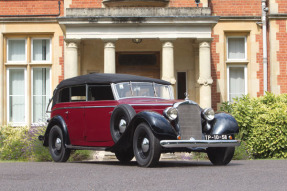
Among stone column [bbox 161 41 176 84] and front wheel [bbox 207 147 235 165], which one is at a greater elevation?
stone column [bbox 161 41 176 84]

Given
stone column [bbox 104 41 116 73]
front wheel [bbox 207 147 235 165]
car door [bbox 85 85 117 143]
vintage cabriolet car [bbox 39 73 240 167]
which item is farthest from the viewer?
stone column [bbox 104 41 116 73]

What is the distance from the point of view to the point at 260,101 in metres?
15.6

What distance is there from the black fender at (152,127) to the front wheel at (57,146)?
2.14 metres

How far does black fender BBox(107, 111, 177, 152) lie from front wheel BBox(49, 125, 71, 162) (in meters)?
2.14

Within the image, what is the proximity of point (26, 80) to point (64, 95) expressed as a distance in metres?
8.44

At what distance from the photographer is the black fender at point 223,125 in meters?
10.0

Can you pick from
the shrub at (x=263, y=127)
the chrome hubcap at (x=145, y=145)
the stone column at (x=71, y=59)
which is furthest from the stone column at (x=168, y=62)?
the chrome hubcap at (x=145, y=145)

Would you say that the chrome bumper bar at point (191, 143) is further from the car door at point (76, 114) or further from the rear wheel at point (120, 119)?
the car door at point (76, 114)

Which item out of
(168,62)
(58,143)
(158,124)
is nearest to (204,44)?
(168,62)

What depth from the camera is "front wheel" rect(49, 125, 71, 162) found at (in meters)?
11.8

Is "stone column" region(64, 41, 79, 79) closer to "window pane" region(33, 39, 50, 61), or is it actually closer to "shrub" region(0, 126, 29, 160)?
"window pane" region(33, 39, 50, 61)

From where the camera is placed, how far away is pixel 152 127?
921 cm

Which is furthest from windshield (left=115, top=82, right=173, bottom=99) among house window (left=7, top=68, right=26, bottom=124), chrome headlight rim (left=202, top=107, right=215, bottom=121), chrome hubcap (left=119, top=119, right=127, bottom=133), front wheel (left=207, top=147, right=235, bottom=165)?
house window (left=7, top=68, right=26, bottom=124)

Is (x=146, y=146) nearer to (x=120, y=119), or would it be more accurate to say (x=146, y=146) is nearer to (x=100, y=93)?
(x=120, y=119)
